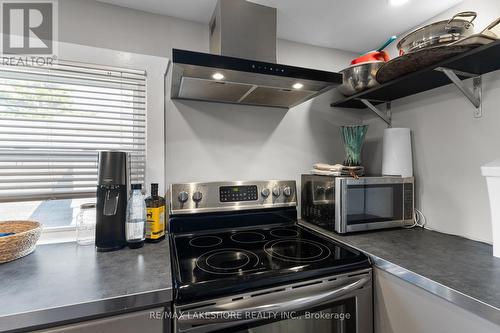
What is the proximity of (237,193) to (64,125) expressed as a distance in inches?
36.6

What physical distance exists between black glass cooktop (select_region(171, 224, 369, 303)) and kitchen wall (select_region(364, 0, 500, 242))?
651 mm

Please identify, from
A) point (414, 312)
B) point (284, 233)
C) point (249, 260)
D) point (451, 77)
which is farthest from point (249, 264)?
point (451, 77)

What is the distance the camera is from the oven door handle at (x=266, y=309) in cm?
72

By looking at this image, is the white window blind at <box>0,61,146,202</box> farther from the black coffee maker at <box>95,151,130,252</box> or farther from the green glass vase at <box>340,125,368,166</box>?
the green glass vase at <box>340,125,368,166</box>

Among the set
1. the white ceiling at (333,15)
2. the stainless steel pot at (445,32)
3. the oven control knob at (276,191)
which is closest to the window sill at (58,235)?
the oven control knob at (276,191)

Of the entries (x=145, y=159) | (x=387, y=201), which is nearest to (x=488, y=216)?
(x=387, y=201)

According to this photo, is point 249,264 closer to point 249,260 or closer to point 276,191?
point 249,260

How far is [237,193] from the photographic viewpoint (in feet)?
4.59

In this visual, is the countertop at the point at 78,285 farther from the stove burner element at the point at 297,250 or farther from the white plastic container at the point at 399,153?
the white plastic container at the point at 399,153

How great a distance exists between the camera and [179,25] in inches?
54.5

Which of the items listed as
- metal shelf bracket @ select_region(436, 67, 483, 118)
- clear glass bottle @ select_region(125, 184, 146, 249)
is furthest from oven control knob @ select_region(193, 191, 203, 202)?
metal shelf bracket @ select_region(436, 67, 483, 118)

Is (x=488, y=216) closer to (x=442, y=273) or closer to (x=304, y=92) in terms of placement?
(x=442, y=273)

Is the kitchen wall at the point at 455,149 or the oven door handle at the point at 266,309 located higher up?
the kitchen wall at the point at 455,149

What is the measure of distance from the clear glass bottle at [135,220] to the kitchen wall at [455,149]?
1.53m
